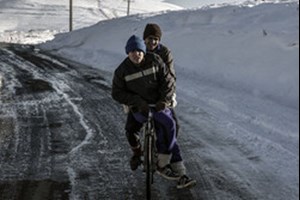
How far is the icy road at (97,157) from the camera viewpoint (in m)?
6.41

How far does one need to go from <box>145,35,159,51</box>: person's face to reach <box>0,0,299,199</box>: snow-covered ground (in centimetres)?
197

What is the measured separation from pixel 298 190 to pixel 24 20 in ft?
240

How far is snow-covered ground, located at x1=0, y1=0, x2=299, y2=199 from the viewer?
25.1ft

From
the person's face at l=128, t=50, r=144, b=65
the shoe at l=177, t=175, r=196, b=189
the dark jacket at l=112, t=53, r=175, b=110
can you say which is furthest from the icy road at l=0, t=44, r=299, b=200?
the person's face at l=128, t=50, r=144, b=65

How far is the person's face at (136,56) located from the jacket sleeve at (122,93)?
0.83ft

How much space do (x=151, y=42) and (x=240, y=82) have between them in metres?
6.03

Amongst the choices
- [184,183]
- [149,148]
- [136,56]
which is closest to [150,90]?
[136,56]

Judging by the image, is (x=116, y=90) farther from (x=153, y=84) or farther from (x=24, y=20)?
(x=24, y=20)

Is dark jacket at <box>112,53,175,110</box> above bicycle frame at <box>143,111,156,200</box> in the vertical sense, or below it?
above

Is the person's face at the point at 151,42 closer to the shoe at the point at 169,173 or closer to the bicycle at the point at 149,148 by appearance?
the bicycle at the point at 149,148

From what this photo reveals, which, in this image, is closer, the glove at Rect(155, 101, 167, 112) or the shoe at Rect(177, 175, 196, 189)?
the glove at Rect(155, 101, 167, 112)

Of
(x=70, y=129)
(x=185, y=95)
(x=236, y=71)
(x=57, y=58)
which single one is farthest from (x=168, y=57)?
(x=57, y=58)

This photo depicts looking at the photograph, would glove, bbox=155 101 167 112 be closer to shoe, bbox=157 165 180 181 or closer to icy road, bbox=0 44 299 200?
shoe, bbox=157 165 180 181

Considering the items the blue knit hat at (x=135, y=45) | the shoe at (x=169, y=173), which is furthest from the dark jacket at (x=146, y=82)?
the shoe at (x=169, y=173)
